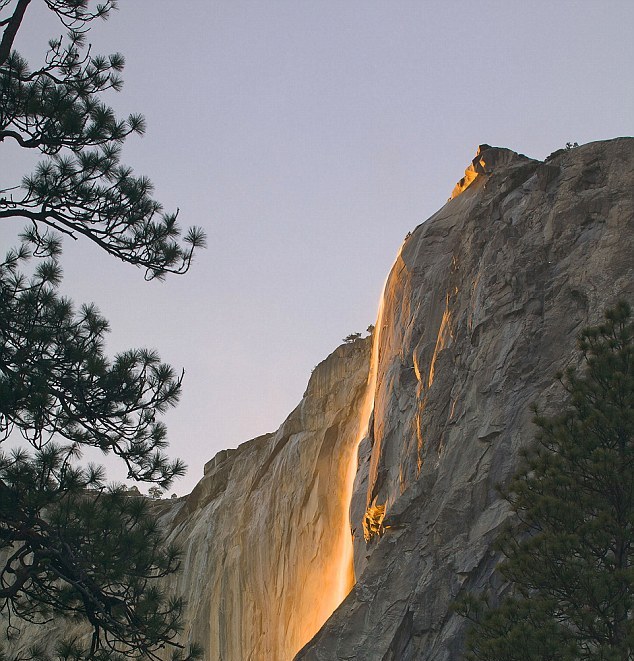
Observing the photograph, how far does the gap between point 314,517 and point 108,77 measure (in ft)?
64.1

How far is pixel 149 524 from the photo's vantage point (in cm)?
1148

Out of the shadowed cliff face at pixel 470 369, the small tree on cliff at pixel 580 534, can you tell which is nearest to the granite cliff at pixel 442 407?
the shadowed cliff face at pixel 470 369

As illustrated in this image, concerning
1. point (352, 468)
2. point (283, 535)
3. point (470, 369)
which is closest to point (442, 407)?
point (470, 369)

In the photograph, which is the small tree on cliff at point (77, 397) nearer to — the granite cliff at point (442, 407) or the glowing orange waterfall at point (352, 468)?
the granite cliff at point (442, 407)

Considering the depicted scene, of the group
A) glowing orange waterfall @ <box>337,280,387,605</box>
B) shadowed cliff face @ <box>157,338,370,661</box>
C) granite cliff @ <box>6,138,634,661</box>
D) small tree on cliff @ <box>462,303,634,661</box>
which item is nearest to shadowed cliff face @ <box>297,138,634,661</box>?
granite cliff @ <box>6,138,634,661</box>

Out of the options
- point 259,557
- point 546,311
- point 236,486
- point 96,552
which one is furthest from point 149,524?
point 236,486

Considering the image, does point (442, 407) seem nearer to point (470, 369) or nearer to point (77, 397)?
point (470, 369)

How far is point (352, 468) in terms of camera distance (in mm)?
29969

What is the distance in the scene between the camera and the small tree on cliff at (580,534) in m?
12.6

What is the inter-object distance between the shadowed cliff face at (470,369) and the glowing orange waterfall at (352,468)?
1949 mm

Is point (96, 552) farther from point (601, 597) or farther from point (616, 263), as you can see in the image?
point (616, 263)

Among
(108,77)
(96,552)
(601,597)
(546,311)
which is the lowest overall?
(601,597)

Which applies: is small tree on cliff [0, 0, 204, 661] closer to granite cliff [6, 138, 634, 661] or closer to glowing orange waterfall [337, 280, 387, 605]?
granite cliff [6, 138, 634, 661]

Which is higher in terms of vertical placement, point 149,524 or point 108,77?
point 108,77
